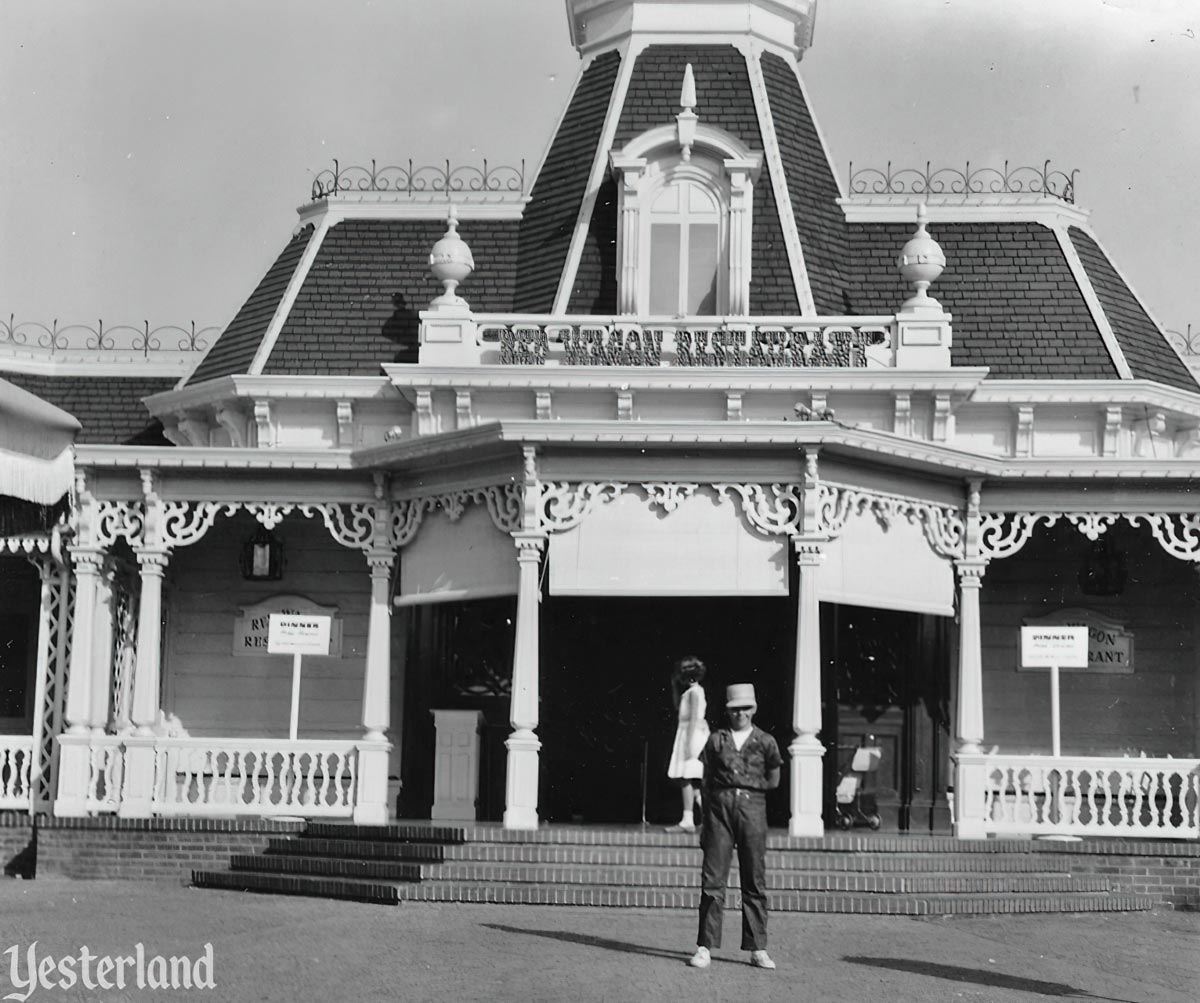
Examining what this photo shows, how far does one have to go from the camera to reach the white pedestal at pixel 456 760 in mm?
19844

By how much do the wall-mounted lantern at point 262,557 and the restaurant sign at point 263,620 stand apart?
2.56ft

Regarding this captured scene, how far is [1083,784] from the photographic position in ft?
68.6

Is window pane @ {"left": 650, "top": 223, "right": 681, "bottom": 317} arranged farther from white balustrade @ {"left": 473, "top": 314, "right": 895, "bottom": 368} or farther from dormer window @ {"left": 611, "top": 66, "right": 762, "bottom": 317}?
white balustrade @ {"left": 473, "top": 314, "right": 895, "bottom": 368}

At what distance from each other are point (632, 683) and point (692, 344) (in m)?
3.54

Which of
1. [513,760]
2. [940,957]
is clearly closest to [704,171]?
[513,760]

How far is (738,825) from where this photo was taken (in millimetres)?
12352

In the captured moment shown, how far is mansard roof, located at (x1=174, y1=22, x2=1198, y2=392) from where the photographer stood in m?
21.8

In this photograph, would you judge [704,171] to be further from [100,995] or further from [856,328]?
[100,995]

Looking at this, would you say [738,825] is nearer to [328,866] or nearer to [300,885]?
[300,885]

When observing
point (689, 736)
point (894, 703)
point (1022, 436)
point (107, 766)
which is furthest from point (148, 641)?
point (1022, 436)

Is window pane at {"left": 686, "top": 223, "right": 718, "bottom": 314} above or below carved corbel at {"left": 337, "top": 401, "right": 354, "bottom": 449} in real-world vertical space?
above

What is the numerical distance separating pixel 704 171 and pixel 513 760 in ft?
24.7

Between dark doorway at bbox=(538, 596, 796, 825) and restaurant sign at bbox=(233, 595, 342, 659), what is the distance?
8.33ft

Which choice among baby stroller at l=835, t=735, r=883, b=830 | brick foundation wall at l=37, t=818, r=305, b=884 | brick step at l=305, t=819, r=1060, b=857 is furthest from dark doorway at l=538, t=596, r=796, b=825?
brick foundation wall at l=37, t=818, r=305, b=884
